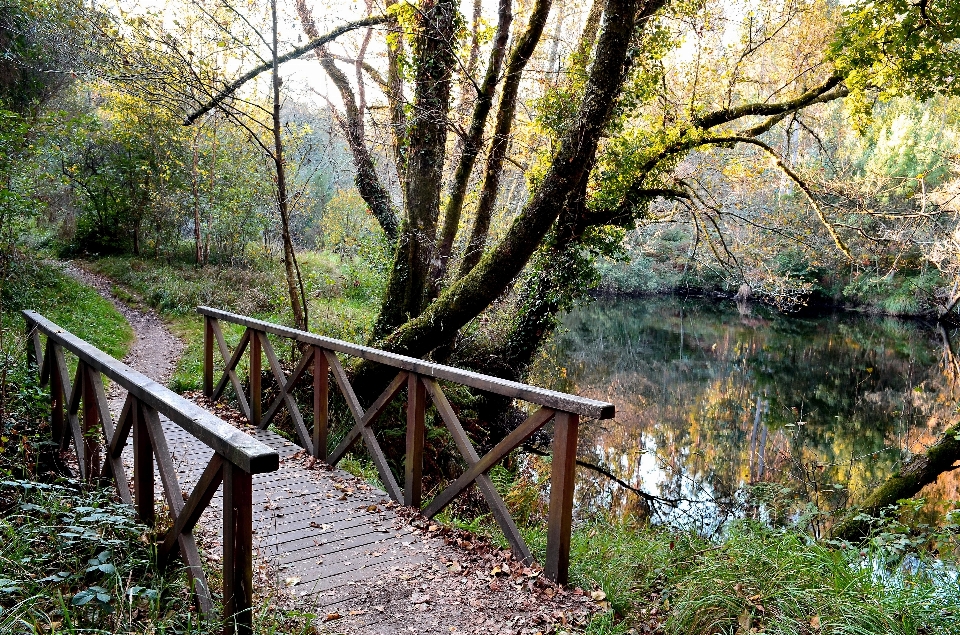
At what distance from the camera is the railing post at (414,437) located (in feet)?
14.9

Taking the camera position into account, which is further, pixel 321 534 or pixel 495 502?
pixel 321 534

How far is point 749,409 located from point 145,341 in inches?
537

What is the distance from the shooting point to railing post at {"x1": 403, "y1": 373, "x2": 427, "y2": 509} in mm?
4555

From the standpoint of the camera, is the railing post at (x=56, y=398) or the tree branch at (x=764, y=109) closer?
the railing post at (x=56, y=398)

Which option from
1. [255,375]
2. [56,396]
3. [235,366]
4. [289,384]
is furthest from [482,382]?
[235,366]

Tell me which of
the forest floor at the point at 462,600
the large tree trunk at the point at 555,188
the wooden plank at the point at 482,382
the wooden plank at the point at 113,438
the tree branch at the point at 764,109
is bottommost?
the forest floor at the point at 462,600

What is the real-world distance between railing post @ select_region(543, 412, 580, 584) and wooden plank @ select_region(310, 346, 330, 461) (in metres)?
2.72

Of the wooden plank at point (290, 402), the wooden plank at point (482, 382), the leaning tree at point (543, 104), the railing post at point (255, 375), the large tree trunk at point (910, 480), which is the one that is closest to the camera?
the wooden plank at point (482, 382)

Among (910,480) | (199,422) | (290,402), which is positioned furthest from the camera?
(910,480)

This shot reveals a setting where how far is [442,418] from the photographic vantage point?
180 inches

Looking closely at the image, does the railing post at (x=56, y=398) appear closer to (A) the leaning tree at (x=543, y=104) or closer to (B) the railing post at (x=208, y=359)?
(B) the railing post at (x=208, y=359)

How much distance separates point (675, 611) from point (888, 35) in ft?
22.5

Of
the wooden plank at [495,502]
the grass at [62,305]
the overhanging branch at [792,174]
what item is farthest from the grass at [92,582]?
the overhanging branch at [792,174]

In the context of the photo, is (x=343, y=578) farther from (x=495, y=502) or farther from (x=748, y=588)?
(x=748, y=588)
